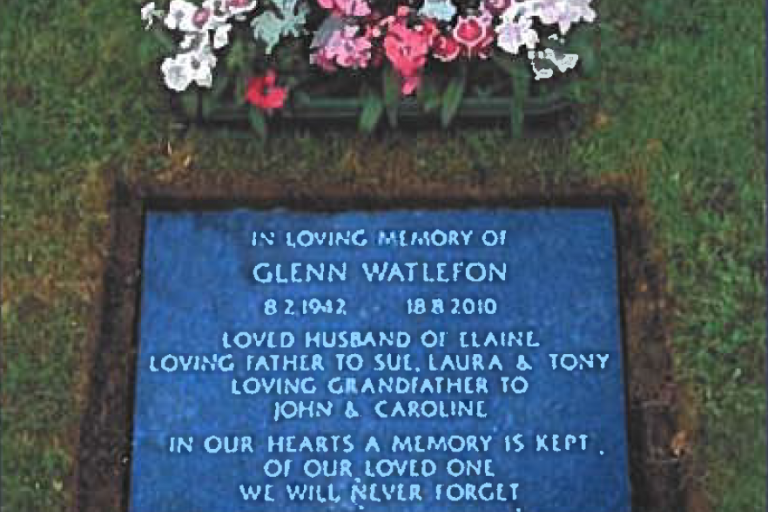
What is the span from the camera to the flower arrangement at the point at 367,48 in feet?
14.7

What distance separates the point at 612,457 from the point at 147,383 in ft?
4.15

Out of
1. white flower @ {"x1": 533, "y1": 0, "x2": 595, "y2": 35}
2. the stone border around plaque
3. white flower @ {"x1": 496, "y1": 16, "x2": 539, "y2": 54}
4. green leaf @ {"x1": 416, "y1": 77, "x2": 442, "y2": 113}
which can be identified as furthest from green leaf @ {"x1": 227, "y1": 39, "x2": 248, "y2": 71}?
white flower @ {"x1": 533, "y1": 0, "x2": 595, "y2": 35}

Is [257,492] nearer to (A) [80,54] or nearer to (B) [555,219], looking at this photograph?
(B) [555,219]

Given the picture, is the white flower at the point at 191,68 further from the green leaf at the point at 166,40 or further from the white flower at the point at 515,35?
the white flower at the point at 515,35

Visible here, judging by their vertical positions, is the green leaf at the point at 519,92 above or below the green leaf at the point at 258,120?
above

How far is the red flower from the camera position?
4.52 meters

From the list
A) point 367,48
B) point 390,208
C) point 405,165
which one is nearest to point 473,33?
point 367,48

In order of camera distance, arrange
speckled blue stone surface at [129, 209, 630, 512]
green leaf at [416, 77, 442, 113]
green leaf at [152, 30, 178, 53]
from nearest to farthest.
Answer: speckled blue stone surface at [129, 209, 630, 512]
green leaf at [416, 77, 442, 113]
green leaf at [152, 30, 178, 53]

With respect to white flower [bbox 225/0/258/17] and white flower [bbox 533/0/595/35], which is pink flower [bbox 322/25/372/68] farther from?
white flower [bbox 533/0/595/35]

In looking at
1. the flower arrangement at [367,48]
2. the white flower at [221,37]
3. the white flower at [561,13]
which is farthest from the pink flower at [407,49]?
the white flower at [221,37]

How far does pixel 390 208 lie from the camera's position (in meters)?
4.48

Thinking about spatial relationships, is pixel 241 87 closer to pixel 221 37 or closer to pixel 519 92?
pixel 221 37

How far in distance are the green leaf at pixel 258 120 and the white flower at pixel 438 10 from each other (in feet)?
1.82

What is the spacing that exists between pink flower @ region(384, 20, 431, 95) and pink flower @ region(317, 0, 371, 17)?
0.30ft
